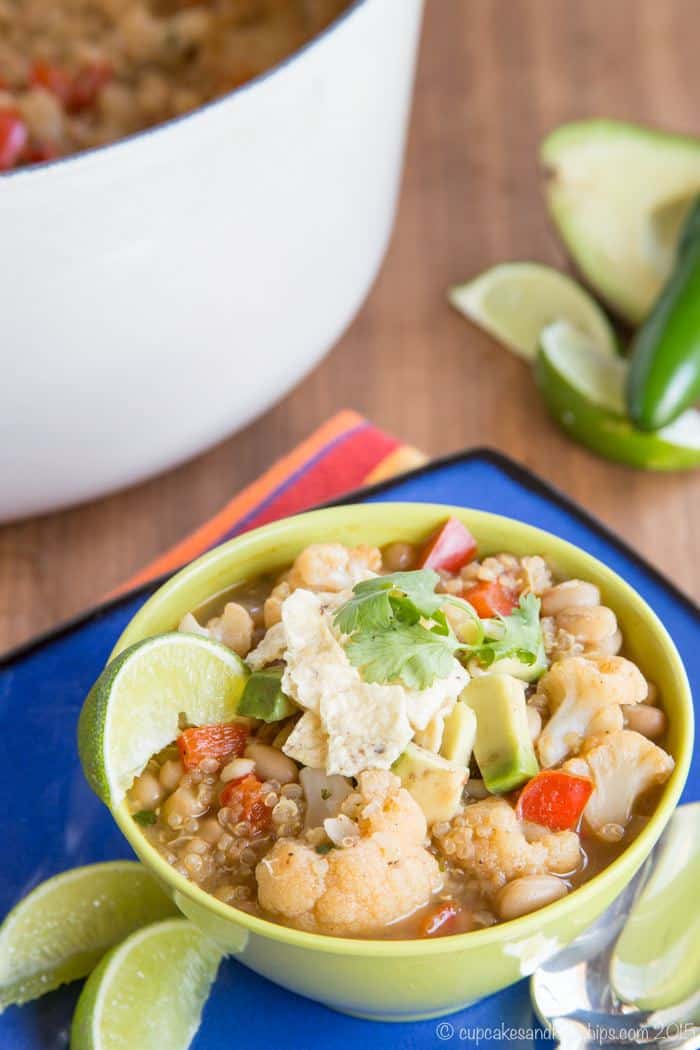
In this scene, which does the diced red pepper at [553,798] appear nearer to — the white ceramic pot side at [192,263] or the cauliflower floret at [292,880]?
the cauliflower floret at [292,880]

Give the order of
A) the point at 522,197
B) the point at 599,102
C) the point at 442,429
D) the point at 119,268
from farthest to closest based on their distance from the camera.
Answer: the point at 599,102 < the point at 522,197 < the point at 442,429 < the point at 119,268

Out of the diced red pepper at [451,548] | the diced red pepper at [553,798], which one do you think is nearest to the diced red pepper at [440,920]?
the diced red pepper at [553,798]

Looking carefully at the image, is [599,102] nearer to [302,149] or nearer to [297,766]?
[302,149]

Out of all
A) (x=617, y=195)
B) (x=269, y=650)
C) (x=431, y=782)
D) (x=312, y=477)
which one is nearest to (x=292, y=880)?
(x=431, y=782)

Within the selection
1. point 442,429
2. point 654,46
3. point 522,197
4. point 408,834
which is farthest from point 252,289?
point 654,46

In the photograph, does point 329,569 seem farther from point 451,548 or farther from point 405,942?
point 405,942

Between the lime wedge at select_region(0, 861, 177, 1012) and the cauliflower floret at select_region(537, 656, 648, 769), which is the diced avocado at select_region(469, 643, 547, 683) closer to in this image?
the cauliflower floret at select_region(537, 656, 648, 769)
